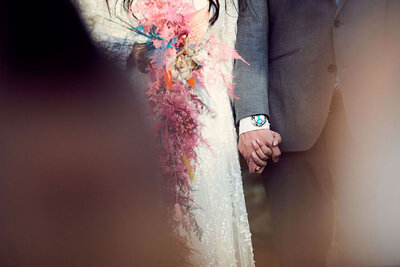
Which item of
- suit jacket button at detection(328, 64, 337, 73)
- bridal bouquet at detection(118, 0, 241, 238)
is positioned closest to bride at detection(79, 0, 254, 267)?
bridal bouquet at detection(118, 0, 241, 238)

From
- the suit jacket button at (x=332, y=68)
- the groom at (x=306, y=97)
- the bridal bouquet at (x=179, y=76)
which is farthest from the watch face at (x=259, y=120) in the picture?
the suit jacket button at (x=332, y=68)

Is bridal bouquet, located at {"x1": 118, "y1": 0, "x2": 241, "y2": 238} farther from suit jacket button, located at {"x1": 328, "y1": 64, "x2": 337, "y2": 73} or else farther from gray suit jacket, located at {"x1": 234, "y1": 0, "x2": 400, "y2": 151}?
suit jacket button, located at {"x1": 328, "y1": 64, "x2": 337, "y2": 73}

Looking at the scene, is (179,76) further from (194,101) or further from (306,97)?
(306,97)

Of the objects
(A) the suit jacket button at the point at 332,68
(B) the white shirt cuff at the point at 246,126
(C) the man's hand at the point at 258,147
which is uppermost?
(A) the suit jacket button at the point at 332,68

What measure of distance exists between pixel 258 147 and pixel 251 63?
231 mm

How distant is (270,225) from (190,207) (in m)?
0.27

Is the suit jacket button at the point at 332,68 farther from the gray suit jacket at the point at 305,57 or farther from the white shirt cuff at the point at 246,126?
the white shirt cuff at the point at 246,126

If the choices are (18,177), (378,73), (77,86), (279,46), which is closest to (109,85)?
(77,86)

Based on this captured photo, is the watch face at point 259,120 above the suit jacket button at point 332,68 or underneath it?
underneath

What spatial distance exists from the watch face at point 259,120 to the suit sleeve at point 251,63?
0.01m

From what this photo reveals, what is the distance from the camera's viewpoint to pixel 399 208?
3.41ft

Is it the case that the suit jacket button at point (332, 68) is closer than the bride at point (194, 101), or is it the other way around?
the bride at point (194, 101)

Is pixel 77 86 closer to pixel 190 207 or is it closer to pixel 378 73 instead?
pixel 190 207

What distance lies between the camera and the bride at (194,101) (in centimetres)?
81
